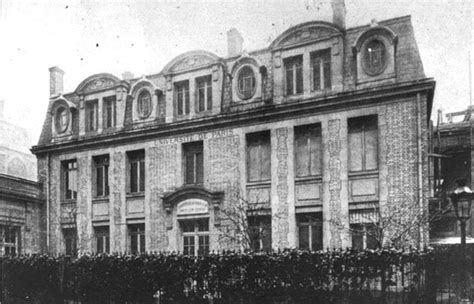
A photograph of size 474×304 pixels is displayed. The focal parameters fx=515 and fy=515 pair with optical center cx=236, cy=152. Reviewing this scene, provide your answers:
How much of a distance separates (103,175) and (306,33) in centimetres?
1115

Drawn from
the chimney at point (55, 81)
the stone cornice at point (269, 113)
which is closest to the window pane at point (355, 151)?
the stone cornice at point (269, 113)

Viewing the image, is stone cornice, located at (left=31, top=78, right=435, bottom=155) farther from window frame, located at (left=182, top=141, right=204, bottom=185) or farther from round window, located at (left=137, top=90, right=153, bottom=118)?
round window, located at (left=137, top=90, right=153, bottom=118)

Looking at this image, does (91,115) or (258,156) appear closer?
(258,156)

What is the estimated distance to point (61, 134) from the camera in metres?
24.9

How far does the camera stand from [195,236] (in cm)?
2092

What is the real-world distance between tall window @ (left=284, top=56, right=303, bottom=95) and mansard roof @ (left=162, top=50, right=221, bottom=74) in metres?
3.14

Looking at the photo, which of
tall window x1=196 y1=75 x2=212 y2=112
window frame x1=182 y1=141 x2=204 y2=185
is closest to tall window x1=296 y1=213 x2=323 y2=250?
window frame x1=182 y1=141 x2=204 y2=185

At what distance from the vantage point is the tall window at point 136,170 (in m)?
22.6

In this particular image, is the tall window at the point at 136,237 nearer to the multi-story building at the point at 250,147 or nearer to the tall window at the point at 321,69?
the multi-story building at the point at 250,147

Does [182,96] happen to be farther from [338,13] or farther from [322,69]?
[338,13]

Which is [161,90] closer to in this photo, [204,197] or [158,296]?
[204,197]

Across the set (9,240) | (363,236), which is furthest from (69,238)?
(363,236)

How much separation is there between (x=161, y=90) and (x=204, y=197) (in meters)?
5.32

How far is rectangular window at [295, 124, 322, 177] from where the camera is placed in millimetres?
19094
